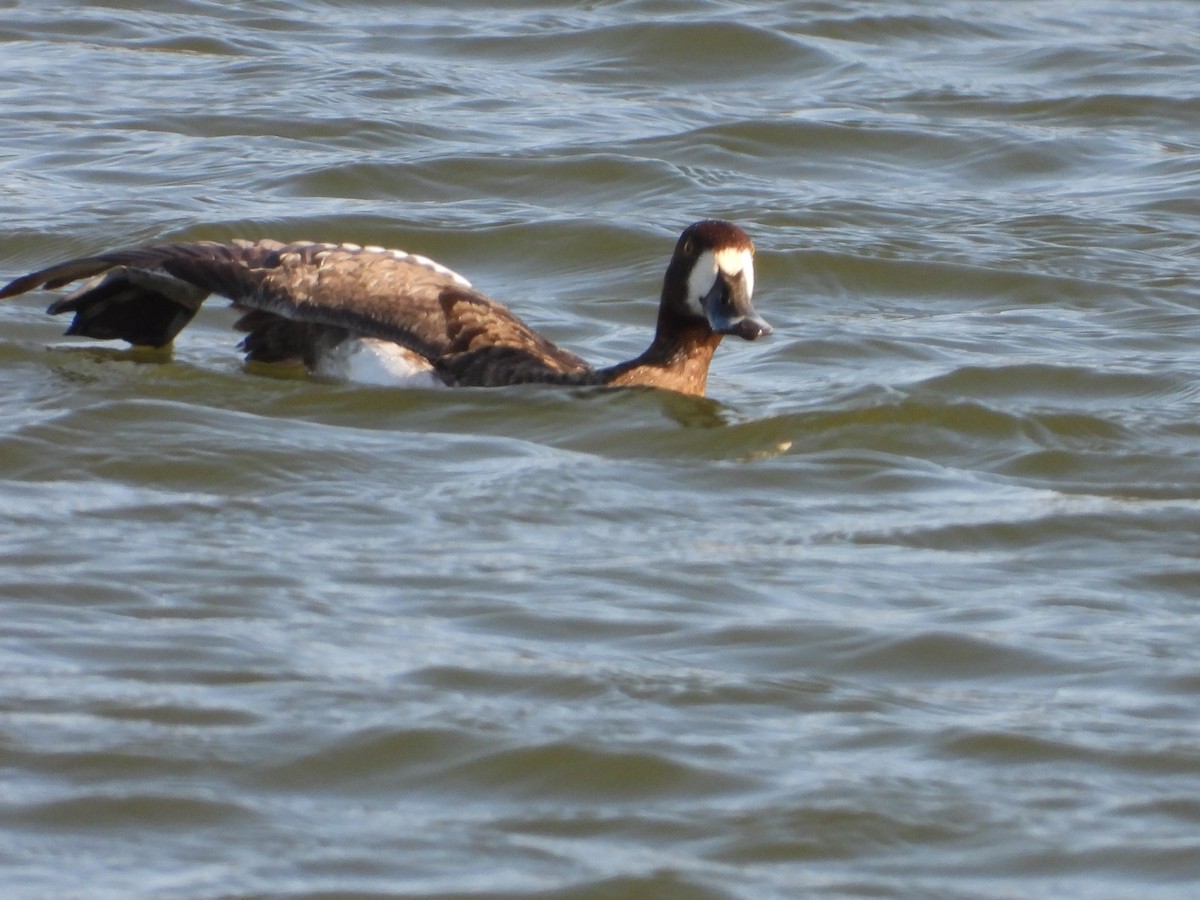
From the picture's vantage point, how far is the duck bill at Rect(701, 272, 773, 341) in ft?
27.4

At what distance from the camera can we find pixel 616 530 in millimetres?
6891

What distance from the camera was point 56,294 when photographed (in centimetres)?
982

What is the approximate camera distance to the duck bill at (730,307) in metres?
8.35

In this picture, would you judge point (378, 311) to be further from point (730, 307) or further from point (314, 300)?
point (730, 307)

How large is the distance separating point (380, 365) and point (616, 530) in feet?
5.98

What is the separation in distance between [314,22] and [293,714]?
11.3 m

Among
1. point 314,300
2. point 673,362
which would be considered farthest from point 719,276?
point 314,300

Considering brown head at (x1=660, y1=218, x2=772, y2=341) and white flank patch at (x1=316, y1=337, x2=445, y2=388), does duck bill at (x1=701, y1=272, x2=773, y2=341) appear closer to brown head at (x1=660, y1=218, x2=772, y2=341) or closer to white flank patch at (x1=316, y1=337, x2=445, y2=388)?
brown head at (x1=660, y1=218, x2=772, y2=341)

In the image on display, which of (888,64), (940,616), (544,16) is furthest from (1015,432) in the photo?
(544,16)

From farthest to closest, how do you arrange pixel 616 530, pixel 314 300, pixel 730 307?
pixel 314 300 → pixel 730 307 → pixel 616 530

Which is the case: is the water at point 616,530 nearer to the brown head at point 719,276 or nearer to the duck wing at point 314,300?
the duck wing at point 314,300

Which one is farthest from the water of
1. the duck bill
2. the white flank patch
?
the duck bill

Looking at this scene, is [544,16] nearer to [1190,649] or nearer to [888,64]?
[888,64]

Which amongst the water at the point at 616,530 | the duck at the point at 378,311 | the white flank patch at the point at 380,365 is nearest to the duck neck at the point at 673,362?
the duck at the point at 378,311
